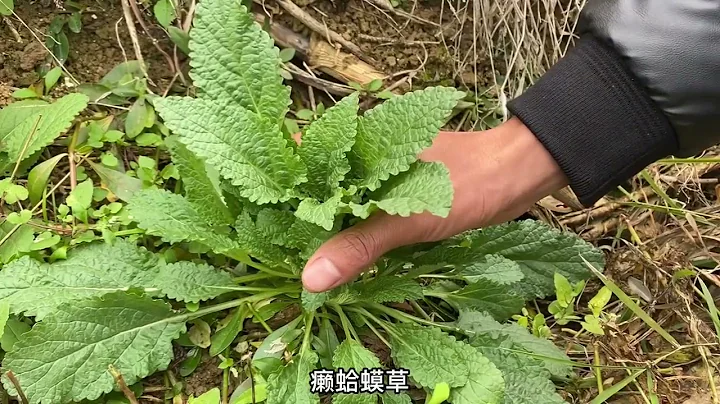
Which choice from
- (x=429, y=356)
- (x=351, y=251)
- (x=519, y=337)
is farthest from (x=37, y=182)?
(x=519, y=337)

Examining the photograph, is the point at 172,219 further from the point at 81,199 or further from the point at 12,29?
the point at 12,29

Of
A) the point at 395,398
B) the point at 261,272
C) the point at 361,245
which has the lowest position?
the point at 395,398


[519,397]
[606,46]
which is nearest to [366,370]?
[519,397]

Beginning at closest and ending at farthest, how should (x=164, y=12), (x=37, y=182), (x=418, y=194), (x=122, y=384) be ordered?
(x=418, y=194)
(x=122, y=384)
(x=37, y=182)
(x=164, y=12)

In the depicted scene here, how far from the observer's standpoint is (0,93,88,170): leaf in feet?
4.29

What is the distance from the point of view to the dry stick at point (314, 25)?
1.52 meters

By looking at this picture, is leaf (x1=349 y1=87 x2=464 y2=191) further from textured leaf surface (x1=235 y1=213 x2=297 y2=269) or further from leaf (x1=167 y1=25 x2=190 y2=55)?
leaf (x1=167 y1=25 x2=190 y2=55)

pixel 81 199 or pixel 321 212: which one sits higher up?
pixel 321 212

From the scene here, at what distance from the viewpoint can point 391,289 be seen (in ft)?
3.91

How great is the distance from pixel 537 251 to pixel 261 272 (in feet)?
1.77

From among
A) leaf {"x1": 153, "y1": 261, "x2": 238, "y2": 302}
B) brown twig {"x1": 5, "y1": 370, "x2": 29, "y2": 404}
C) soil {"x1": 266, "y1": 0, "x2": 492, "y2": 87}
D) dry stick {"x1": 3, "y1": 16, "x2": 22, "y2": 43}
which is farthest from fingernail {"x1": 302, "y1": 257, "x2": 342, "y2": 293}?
dry stick {"x1": 3, "y1": 16, "x2": 22, "y2": 43}

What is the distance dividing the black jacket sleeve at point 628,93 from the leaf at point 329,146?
0.96ft

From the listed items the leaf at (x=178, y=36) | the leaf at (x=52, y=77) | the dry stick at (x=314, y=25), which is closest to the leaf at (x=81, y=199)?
the leaf at (x=52, y=77)

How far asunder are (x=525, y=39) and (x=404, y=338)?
0.78 m
